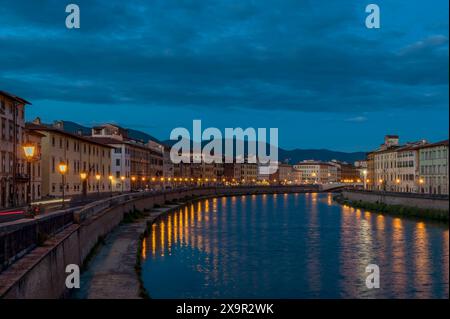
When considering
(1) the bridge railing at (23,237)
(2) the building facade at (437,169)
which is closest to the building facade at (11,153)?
(1) the bridge railing at (23,237)

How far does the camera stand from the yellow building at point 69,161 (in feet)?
219

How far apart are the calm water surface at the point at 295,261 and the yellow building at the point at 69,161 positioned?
19637 millimetres

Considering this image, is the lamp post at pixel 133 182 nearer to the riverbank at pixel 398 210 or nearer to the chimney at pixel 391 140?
the riverbank at pixel 398 210

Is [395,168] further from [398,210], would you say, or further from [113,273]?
[113,273]

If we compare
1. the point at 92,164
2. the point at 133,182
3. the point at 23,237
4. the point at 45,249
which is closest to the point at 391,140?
the point at 133,182

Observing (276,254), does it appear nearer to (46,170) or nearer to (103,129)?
(46,170)

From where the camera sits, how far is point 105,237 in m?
40.6

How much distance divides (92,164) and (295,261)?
187 feet
